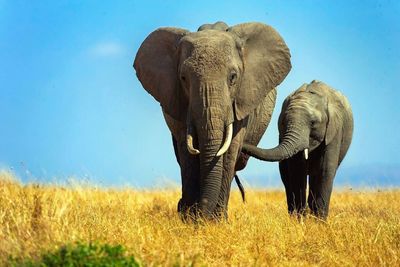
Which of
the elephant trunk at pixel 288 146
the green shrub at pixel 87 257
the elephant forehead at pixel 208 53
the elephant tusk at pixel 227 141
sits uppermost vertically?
the elephant forehead at pixel 208 53

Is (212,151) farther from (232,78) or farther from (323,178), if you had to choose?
(323,178)

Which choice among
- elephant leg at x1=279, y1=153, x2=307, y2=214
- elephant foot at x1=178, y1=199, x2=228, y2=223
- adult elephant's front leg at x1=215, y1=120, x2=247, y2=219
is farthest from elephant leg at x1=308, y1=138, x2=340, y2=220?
→ elephant foot at x1=178, y1=199, x2=228, y2=223

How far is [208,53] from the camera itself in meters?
10.1

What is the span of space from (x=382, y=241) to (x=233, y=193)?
44.2ft

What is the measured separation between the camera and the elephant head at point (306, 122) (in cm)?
1246

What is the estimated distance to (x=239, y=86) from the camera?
10.8 metres

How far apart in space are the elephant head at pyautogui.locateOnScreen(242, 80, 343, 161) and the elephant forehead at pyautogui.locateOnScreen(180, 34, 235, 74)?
7.31 feet

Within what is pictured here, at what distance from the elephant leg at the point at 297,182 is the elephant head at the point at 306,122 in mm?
332

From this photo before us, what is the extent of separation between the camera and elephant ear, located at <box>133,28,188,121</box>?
10867 mm

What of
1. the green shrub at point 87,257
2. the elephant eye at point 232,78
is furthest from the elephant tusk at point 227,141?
the green shrub at point 87,257

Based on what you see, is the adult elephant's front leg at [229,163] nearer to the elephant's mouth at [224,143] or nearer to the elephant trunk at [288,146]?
the elephant's mouth at [224,143]

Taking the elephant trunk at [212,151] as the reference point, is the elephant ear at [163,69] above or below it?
above

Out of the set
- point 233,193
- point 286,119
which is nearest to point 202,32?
point 286,119

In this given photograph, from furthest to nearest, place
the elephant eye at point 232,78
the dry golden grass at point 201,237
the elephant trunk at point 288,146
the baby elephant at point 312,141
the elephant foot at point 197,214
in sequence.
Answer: the baby elephant at point 312,141
the elephant trunk at point 288,146
the elephant foot at point 197,214
the elephant eye at point 232,78
the dry golden grass at point 201,237
